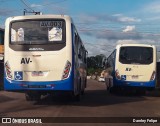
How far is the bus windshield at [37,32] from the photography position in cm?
1698

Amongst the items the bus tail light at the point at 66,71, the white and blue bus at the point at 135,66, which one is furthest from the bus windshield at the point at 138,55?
the bus tail light at the point at 66,71

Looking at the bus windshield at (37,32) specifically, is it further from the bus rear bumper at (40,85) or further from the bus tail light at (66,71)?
the bus rear bumper at (40,85)

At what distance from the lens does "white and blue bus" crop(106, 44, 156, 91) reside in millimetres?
25859

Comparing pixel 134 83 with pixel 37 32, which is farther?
pixel 134 83

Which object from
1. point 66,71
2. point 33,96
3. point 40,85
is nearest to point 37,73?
point 40,85

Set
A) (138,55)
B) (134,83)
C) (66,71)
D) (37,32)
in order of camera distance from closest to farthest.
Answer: (66,71) → (37,32) → (134,83) → (138,55)

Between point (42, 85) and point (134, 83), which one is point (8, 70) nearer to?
point (42, 85)

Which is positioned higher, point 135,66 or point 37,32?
point 37,32

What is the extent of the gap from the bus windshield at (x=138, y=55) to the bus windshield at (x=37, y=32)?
9925mm

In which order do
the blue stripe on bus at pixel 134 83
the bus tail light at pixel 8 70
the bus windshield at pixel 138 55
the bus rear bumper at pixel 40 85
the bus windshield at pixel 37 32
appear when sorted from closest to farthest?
the bus rear bumper at pixel 40 85 → the bus windshield at pixel 37 32 → the bus tail light at pixel 8 70 → the blue stripe on bus at pixel 134 83 → the bus windshield at pixel 138 55

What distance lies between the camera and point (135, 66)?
2600 cm

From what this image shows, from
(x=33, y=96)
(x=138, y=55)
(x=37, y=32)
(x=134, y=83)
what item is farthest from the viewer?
(x=138, y=55)

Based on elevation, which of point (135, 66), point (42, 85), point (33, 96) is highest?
point (42, 85)

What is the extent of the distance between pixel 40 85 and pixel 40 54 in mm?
1195
